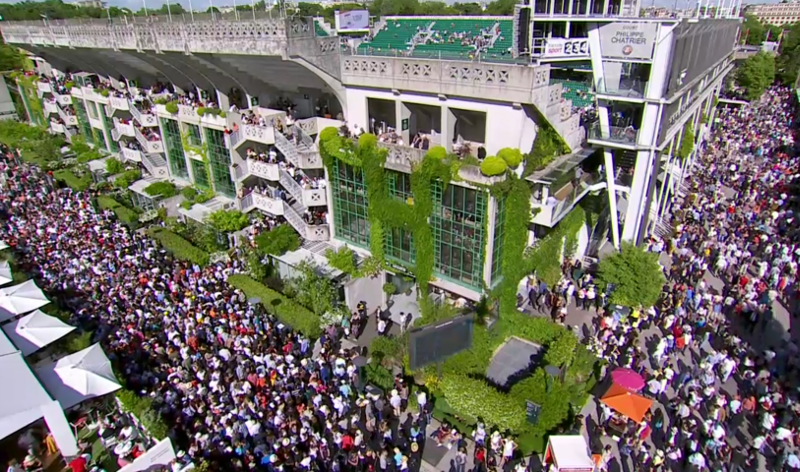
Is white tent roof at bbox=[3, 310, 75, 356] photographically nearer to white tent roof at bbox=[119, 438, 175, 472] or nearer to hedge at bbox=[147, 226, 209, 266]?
hedge at bbox=[147, 226, 209, 266]

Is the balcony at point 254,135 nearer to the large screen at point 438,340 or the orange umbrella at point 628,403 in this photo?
the large screen at point 438,340

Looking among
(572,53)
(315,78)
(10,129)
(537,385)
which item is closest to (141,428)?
(537,385)

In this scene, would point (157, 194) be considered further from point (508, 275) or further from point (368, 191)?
point (508, 275)

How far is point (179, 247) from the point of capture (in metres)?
28.9

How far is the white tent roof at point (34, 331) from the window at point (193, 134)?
1456 centimetres

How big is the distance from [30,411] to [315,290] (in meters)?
11.4

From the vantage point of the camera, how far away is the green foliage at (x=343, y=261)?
23781mm

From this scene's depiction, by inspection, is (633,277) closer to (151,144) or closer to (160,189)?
(160,189)

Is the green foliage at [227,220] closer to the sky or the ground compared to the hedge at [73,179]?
closer to the sky

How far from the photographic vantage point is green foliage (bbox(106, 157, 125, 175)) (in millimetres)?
37812

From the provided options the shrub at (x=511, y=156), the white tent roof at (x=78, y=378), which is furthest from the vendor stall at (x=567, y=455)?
the white tent roof at (x=78, y=378)

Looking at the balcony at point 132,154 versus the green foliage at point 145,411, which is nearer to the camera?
the green foliage at point 145,411

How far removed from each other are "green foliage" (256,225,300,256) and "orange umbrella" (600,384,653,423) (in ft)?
53.6

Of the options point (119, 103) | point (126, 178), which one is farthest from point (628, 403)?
point (119, 103)
